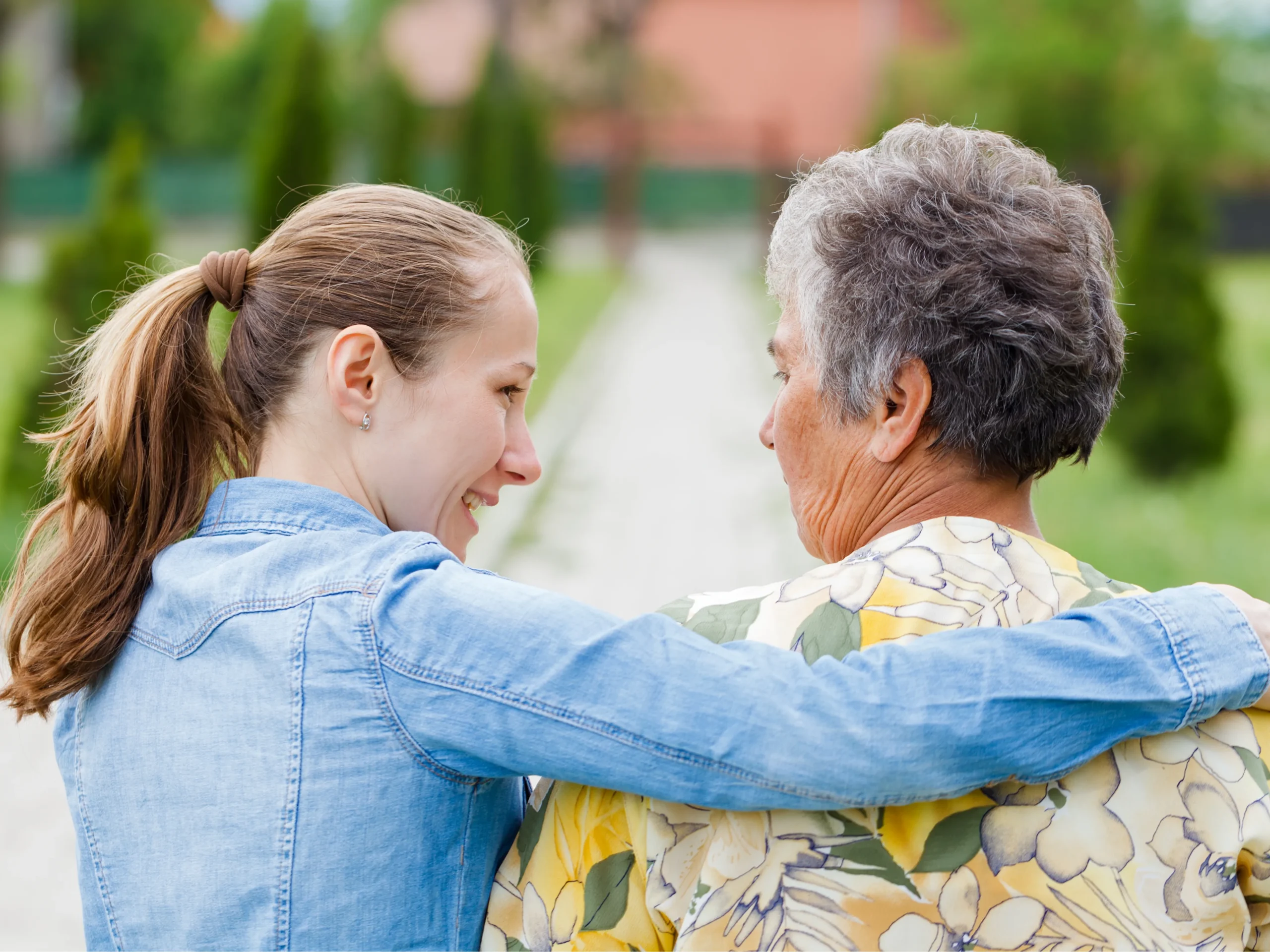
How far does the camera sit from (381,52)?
3697cm

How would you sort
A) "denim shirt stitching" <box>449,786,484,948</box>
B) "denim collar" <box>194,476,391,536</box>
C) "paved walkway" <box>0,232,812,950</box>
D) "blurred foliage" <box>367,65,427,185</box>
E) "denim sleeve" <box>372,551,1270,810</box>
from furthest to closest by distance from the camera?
1. "blurred foliage" <box>367,65,427,185</box>
2. "paved walkway" <box>0,232,812,950</box>
3. "denim collar" <box>194,476,391,536</box>
4. "denim shirt stitching" <box>449,786,484,948</box>
5. "denim sleeve" <box>372,551,1270,810</box>

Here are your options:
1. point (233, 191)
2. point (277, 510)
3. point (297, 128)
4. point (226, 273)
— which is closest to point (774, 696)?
point (277, 510)

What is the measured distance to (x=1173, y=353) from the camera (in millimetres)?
10695

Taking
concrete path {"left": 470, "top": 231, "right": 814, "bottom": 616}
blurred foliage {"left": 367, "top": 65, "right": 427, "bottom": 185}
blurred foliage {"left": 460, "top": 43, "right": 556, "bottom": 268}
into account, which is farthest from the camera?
blurred foliage {"left": 460, "top": 43, "right": 556, "bottom": 268}

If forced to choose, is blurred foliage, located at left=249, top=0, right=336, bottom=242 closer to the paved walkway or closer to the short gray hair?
the paved walkway

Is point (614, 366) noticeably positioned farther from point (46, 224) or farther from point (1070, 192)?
point (46, 224)

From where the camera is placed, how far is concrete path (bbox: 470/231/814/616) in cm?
808

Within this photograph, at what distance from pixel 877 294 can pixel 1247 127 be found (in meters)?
36.9

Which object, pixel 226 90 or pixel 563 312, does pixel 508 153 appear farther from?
pixel 226 90

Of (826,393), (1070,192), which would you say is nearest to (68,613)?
(826,393)

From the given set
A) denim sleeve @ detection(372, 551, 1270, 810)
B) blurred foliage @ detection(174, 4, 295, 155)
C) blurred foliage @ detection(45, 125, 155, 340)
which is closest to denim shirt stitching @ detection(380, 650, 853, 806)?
denim sleeve @ detection(372, 551, 1270, 810)

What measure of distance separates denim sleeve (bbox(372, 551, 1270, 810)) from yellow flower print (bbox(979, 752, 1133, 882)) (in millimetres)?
60

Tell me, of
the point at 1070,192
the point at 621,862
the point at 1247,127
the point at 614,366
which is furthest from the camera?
the point at 1247,127

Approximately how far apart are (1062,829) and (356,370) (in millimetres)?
1141
